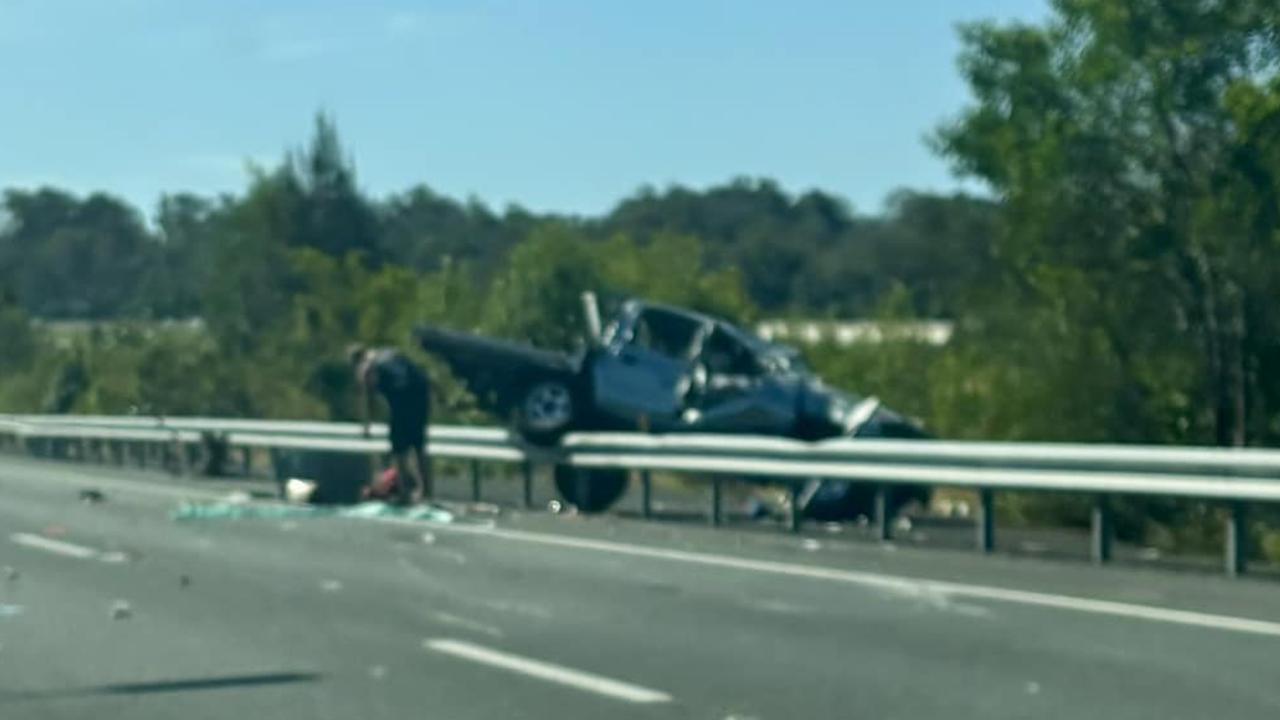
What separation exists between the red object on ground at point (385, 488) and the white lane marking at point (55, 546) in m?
3.73

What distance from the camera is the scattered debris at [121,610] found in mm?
13445

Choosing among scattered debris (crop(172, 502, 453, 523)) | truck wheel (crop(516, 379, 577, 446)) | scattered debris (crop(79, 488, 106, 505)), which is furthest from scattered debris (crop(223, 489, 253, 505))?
truck wheel (crop(516, 379, 577, 446))

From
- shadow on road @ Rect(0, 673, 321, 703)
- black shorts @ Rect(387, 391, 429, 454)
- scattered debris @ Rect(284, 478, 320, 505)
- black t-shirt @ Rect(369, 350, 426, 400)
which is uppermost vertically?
black t-shirt @ Rect(369, 350, 426, 400)

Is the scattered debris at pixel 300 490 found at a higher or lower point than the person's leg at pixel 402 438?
lower

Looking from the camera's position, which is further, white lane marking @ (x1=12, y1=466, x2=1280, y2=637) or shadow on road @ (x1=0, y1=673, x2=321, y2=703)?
white lane marking @ (x1=12, y1=466, x2=1280, y2=637)

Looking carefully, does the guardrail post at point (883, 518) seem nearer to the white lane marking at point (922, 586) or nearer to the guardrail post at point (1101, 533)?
the white lane marking at point (922, 586)

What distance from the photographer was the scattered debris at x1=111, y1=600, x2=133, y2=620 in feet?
44.1

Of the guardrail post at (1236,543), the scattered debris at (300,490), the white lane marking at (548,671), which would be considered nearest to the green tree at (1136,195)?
the guardrail post at (1236,543)

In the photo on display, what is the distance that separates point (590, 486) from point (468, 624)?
29.7 ft

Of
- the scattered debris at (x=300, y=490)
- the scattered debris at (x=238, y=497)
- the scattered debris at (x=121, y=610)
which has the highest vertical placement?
the scattered debris at (x=300, y=490)

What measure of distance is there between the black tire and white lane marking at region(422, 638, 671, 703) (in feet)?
31.4

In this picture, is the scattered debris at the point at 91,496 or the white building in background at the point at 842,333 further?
the white building in background at the point at 842,333

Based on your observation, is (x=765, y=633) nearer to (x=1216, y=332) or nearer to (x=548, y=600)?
(x=548, y=600)

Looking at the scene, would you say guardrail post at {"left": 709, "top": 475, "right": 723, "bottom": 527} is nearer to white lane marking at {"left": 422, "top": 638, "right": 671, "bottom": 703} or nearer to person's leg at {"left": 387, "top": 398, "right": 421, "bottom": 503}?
person's leg at {"left": 387, "top": 398, "right": 421, "bottom": 503}
